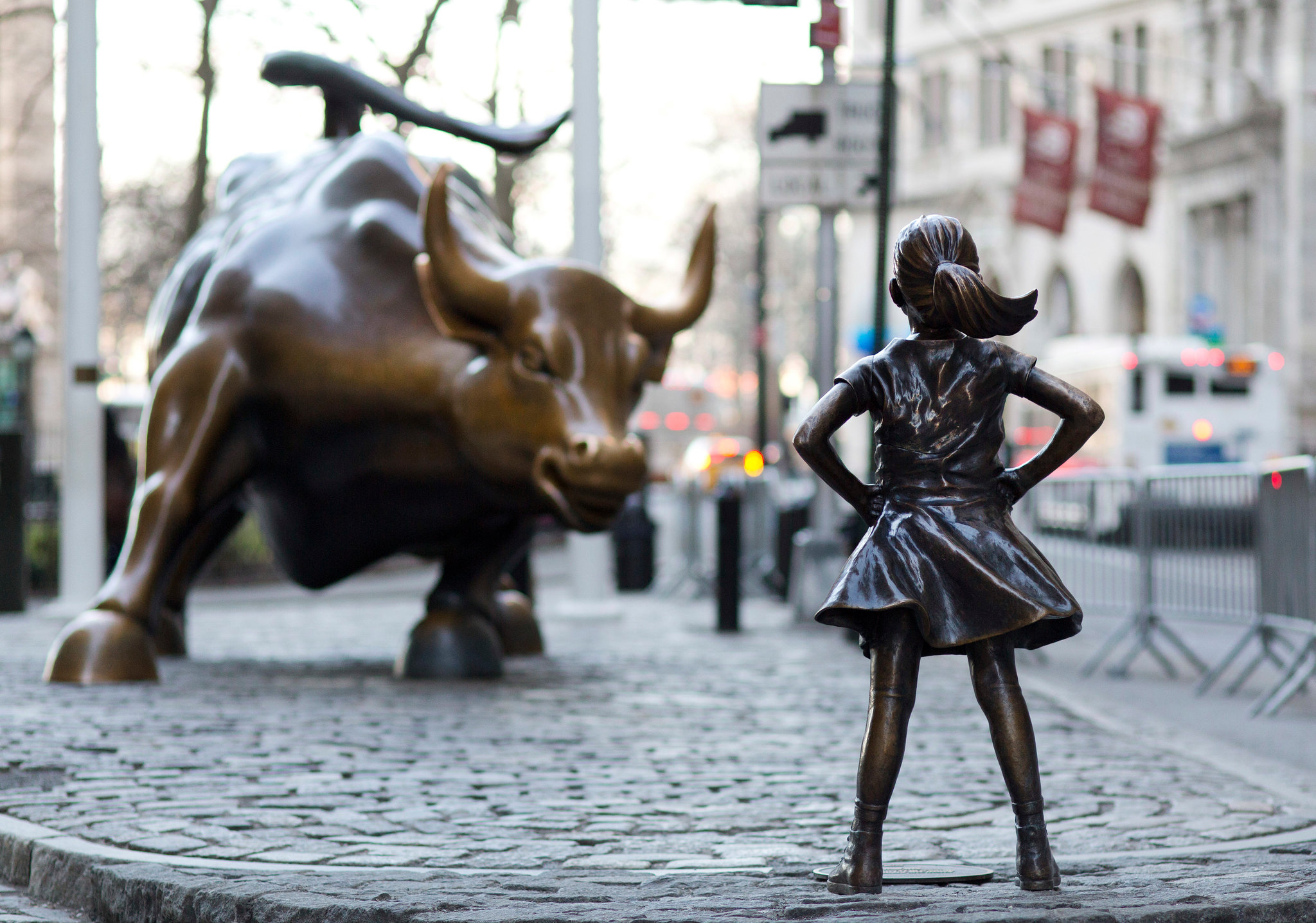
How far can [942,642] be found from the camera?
4.54 m

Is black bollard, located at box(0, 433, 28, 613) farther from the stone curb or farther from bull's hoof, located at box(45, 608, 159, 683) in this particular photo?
the stone curb

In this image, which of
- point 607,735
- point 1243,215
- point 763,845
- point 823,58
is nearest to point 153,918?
point 763,845

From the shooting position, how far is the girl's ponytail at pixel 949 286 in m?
4.59

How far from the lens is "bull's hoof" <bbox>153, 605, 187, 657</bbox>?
11.3m

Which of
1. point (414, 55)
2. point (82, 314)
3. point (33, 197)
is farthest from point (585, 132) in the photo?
point (33, 197)

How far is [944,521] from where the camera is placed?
466 centimetres

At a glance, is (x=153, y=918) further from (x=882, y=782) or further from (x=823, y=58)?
(x=823, y=58)

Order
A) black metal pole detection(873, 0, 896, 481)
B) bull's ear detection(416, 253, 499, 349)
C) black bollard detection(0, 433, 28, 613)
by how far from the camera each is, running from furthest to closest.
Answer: black bollard detection(0, 433, 28, 613)
black metal pole detection(873, 0, 896, 481)
bull's ear detection(416, 253, 499, 349)

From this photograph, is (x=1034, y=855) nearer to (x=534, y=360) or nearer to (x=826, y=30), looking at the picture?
(x=534, y=360)

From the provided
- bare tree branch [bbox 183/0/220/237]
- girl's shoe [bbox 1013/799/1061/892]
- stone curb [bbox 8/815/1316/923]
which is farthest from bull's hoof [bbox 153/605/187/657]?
bare tree branch [bbox 183/0/220/237]

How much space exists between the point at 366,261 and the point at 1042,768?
4.60 metres

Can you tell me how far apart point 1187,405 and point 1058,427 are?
24625 millimetres

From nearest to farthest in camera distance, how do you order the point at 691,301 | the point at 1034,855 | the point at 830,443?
the point at 1034,855 < the point at 830,443 < the point at 691,301

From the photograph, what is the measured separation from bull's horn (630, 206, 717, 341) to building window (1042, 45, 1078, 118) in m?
41.8
